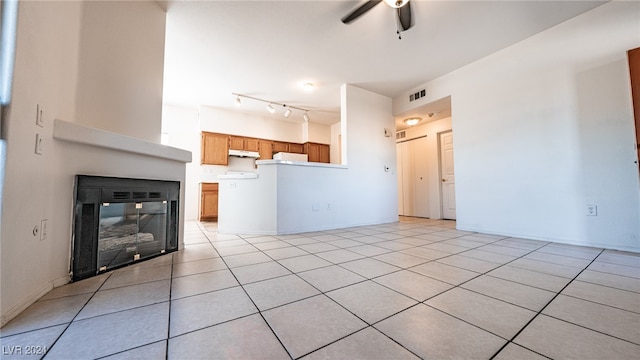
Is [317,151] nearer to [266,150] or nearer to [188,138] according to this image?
[266,150]

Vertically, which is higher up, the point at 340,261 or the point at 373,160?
the point at 373,160

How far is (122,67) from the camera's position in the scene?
6.40 feet

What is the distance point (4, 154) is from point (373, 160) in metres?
4.26

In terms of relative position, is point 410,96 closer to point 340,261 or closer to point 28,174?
point 340,261

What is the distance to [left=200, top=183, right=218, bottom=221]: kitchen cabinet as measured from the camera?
482 cm

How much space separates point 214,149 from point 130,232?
3719 mm

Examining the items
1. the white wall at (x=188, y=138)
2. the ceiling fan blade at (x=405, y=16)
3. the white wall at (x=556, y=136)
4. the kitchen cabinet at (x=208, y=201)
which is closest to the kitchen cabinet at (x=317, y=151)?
the kitchen cabinet at (x=208, y=201)

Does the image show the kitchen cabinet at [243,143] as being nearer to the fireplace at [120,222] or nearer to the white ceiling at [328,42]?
the white ceiling at [328,42]

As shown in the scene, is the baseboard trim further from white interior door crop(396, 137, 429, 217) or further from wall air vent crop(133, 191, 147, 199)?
white interior door crop(396, 137, 429, 217)

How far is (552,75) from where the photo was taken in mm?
2684

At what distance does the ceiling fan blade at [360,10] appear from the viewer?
2061 millimetres

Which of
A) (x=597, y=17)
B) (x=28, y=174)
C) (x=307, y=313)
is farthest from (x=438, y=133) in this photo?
(x=28, y=174)

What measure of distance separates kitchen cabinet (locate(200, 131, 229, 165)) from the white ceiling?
114 cm

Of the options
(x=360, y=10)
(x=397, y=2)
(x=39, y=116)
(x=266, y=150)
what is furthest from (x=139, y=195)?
(x=266, y=150)
